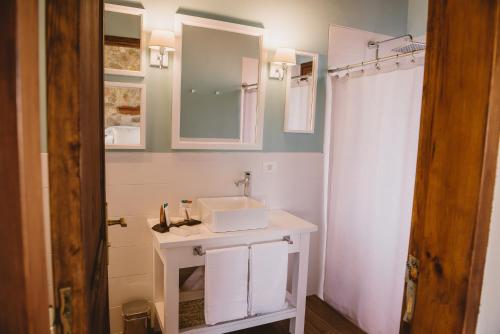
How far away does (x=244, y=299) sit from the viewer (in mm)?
2158

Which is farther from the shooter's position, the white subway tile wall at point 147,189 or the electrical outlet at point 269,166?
the electrical outlet at point 269,166

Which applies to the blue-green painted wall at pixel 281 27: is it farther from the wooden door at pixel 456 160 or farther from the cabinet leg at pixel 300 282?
the wooden door at pixel 456 160

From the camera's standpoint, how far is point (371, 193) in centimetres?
255

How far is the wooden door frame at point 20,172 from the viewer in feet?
1.59

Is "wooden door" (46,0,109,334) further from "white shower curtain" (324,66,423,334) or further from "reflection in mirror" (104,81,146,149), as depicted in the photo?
"white shower curtain" (324,66,423,334)

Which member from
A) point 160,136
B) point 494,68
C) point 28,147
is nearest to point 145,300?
point 160,136

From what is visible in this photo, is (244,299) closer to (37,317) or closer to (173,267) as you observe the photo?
(173,267)

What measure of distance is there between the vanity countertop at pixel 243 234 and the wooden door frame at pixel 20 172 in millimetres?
1420

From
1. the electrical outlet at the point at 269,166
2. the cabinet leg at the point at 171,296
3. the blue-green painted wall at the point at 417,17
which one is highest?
the blue-green painted wall at the point at 417,17

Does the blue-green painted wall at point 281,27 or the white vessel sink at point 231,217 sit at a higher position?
the blue-green painted wall at point 281,27

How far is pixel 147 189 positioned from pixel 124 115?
495 millimetres

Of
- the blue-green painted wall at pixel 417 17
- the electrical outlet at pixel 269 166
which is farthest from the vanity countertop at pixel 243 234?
the blue-green painted wall at pixel 417 17

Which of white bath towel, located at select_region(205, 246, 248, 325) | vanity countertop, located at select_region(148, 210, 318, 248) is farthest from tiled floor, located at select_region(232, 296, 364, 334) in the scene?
vanity countertop, located at select_region(148, 210, 318, 248)

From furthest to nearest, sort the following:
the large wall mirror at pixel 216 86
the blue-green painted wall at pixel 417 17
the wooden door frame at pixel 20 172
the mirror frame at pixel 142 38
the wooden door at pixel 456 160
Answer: the blue-green painted wall at pixel 417 17 < the large wall mirror at pixel 216 86 < the mirror frame at pixel 142 38 < the wooden door at pixel 456 160 < the wooden door frame at pixel 20 172
